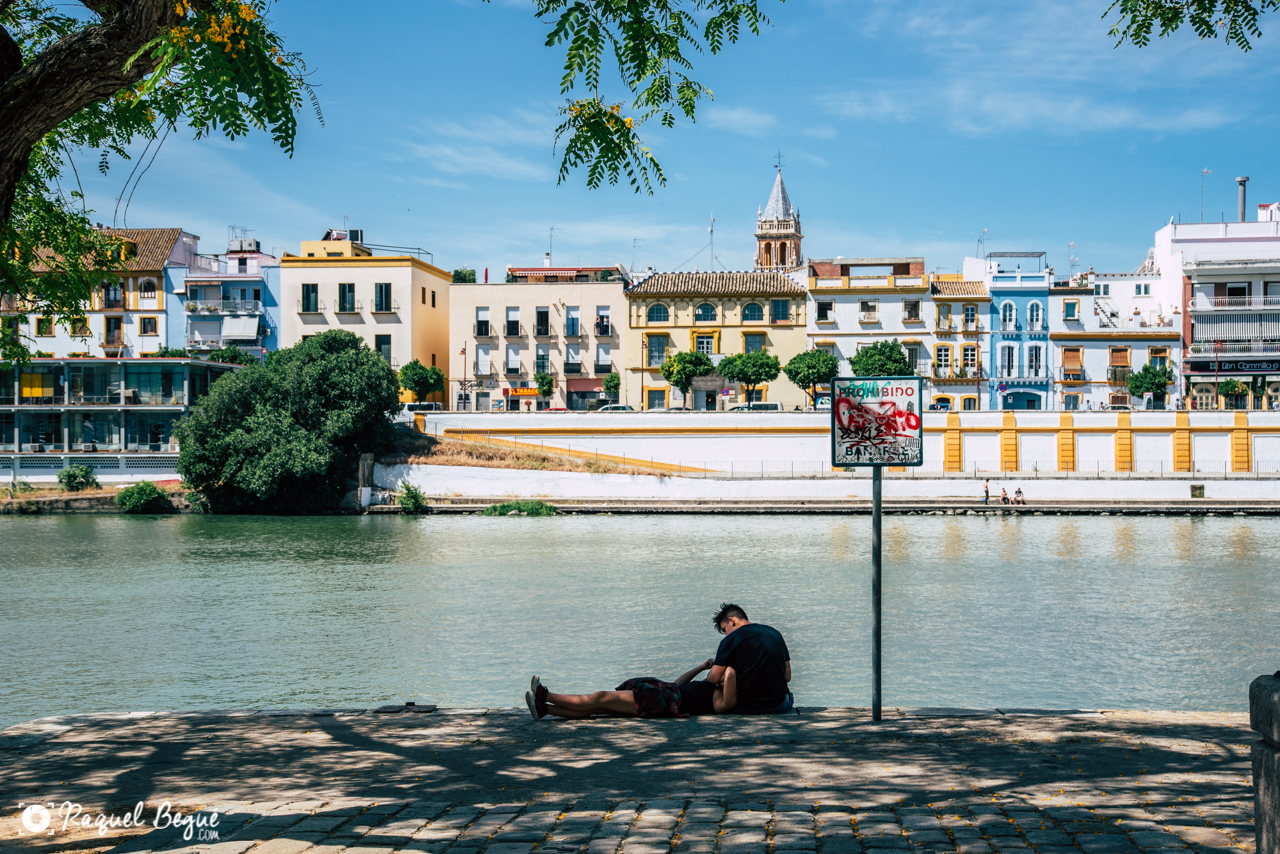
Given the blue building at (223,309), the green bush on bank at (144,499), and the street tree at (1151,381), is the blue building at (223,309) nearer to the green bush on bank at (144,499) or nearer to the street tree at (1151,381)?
the green bush on bank at (144,499)

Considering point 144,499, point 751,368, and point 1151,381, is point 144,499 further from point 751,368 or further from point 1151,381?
point 1151,381

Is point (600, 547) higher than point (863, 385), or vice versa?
point (863, 385)

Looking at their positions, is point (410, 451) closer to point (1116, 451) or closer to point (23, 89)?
point (1116, 451)

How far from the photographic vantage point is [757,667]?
696 centimetres

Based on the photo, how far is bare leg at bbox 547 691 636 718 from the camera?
696cm

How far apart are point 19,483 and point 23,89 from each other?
4483 cm

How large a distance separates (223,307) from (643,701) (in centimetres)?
5151

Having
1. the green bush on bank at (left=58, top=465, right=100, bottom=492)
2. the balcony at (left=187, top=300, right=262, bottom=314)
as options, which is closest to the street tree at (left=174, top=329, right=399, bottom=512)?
the green bush on bank at (left=58, top=465, right=100, bottom=492)

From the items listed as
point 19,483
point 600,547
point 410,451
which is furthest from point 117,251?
point 19,483

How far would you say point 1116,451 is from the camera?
42.8 metres

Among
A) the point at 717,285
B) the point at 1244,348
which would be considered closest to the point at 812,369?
the point at 717,285

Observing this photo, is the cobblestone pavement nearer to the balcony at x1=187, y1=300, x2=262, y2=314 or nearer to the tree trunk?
the tree trunk

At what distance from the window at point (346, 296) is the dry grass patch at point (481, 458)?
12.7 meters

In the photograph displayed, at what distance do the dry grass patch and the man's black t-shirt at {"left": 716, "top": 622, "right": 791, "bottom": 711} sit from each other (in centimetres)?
3380
